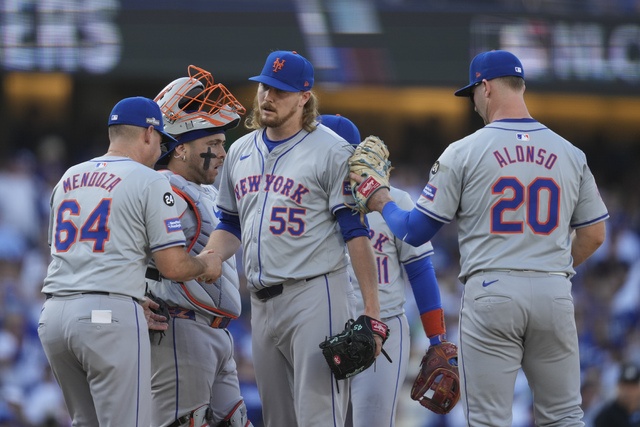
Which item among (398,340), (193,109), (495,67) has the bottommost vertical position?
(398,340)

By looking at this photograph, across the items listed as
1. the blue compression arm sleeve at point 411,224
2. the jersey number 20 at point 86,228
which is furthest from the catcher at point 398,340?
the jersey number 20 at point 86,228

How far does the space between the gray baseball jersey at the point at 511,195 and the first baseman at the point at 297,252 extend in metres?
0.47

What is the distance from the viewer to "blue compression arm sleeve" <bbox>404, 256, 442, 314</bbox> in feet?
21.2

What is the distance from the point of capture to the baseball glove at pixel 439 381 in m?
6.12

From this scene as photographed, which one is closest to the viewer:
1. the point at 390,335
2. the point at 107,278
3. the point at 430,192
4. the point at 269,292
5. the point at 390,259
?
the point at 107,278

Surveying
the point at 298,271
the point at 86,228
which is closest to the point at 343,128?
the point at 298,271

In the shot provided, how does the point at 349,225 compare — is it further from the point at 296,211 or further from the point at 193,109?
the point at 193,109

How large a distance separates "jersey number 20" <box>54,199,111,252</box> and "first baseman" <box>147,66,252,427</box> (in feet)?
2.13

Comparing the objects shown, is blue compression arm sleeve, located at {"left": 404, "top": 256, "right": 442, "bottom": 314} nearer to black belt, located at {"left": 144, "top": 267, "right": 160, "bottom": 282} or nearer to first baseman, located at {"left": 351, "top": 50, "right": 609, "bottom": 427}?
first baseman, located at {"left": 351, "top": 50, "right": 609, "bottom": 427}

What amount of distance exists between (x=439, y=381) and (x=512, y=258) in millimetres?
1272

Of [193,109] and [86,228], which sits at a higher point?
[193,109]

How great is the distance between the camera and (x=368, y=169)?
5324mm

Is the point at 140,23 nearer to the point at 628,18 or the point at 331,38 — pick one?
the point at 331,38

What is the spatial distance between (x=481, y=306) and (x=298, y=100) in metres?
1.41
